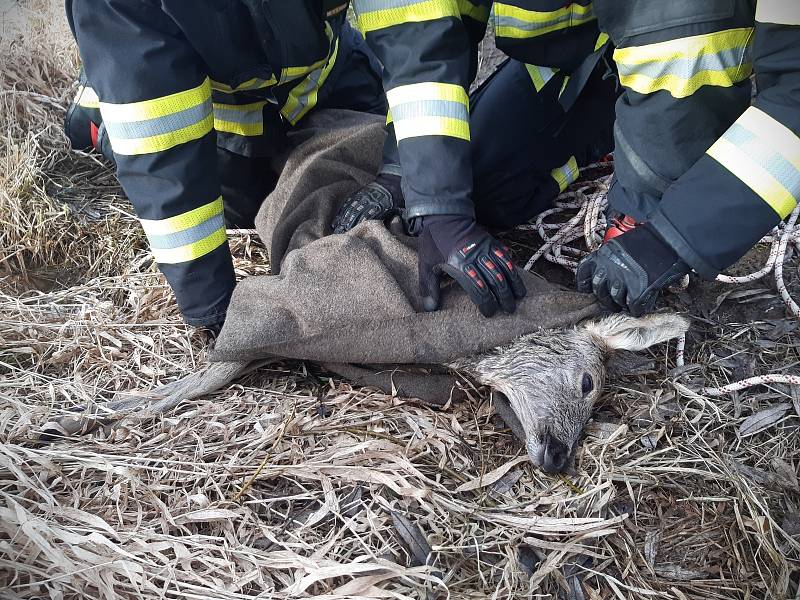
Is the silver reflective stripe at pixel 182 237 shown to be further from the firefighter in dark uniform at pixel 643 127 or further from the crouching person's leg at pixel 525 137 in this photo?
the crouching person's leg at pixel 525 137

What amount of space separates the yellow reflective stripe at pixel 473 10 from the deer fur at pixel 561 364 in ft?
4.91

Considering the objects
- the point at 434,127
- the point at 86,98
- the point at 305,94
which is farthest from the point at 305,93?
the point at 86,98

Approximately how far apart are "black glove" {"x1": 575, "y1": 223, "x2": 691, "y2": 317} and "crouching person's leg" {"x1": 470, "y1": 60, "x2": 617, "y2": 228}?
0.95m

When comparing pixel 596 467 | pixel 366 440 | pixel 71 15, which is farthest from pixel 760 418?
pixel 71 15

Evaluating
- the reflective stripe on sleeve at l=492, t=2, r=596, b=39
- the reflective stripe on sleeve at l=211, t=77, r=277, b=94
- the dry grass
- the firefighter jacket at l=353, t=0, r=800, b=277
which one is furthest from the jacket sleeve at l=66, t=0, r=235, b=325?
the reflective stripe on sleeve at l=492, t=2, r=596, b=39

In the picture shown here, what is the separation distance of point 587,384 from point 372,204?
1220 millimetres

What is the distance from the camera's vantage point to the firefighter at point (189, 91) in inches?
97.7

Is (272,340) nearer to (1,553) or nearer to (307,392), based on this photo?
(307,392)

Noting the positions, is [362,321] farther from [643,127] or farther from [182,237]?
[643,127]

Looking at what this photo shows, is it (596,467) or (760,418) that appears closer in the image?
(596,467)

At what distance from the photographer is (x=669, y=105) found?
2.28 m

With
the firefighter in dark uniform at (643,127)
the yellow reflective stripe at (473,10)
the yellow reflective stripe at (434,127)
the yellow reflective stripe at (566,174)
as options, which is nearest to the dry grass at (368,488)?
the firefighter in dark uniform at (643,127)

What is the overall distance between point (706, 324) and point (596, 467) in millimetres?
1012

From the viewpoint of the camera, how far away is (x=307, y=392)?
8.68 feet
